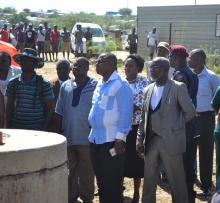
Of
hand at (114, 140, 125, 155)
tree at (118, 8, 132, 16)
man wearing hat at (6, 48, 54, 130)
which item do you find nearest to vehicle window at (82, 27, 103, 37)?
man wearing hat at (6, 48, 54, 130)

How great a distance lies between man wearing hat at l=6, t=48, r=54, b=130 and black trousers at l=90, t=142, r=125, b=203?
63 cm

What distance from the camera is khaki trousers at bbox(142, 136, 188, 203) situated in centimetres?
563

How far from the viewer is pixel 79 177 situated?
6469mm

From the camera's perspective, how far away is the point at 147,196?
5812mm

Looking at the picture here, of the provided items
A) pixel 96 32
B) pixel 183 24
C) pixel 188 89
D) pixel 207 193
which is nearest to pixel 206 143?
pixel 207 193

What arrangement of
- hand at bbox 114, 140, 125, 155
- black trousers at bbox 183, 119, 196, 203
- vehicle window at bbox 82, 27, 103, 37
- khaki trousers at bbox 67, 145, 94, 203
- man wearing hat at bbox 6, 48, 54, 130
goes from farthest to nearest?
vehicle window at bbox 82, 27, 103, 37 < khaki trousers at bbox 67, 145, 94, 203 < black trousers at bbox 183, 119, 196, 203 < man wearing hat at bbox 6, 48, 54, 130 < hand at bbox 114, 140, 125, 155

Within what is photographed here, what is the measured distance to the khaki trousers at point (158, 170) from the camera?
5633mm

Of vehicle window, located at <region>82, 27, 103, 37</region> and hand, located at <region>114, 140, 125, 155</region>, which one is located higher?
hand, located at <region>114, 140, 125, 155</region>

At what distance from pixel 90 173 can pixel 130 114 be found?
3.78 ft

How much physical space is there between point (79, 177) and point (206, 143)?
5.66ft

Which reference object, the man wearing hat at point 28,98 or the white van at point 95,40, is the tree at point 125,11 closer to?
the white van at point 95,40

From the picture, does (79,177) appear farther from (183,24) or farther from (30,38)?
(183,24)

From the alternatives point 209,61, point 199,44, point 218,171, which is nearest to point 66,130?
point 218,171

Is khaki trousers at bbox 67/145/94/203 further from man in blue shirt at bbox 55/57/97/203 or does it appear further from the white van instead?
the white van
